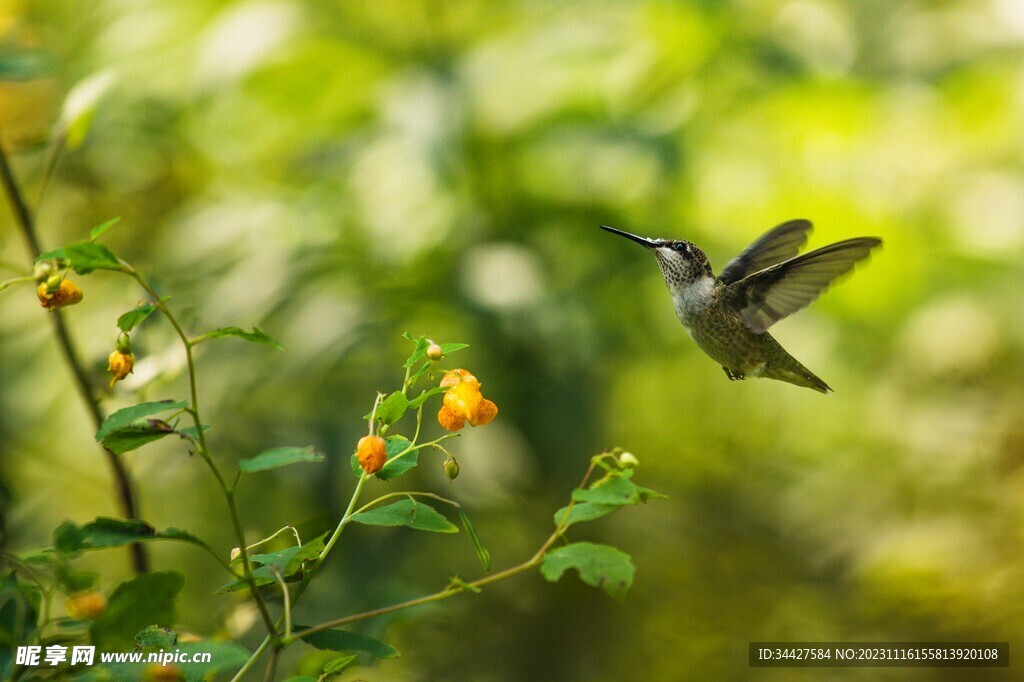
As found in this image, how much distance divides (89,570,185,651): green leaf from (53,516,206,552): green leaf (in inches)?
0.8

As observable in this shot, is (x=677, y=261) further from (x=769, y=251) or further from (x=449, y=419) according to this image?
(x=449, y=419)

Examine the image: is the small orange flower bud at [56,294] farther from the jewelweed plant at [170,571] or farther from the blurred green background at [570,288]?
the blurred green background at [570,288]

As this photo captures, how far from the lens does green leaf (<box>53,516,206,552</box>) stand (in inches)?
16.9

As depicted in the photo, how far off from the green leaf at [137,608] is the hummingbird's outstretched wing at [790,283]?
50 centimetres

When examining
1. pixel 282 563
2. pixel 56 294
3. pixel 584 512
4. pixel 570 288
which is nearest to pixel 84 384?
pixel 56 294

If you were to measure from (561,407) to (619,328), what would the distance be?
19 centimetres

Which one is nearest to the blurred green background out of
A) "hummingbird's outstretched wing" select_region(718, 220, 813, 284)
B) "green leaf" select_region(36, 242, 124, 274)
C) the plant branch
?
the plant branch

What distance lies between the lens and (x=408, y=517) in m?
0.52

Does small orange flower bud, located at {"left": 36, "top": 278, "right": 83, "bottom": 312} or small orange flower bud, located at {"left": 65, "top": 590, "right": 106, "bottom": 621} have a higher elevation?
small orange flower bud, located at {"left": 36, "top": 278, "right": 83, "bottom": 312}

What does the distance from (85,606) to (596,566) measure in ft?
1.03

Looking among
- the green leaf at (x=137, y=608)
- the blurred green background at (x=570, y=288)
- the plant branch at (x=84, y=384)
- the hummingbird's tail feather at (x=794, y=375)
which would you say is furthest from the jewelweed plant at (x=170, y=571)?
the blurred green background at (x=570, y=288)

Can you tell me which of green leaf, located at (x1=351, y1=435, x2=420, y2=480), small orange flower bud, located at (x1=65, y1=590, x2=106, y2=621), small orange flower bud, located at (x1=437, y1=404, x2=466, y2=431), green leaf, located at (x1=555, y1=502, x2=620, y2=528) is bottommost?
small orange flower bud, located at (x1=65, y1=590, x2=106, y2=621)

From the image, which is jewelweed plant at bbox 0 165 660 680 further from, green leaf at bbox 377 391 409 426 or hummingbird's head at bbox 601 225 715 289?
hummingbird's head at bbox 601 225 715 289

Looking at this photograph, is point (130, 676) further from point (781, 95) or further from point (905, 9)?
point (905, 9)
